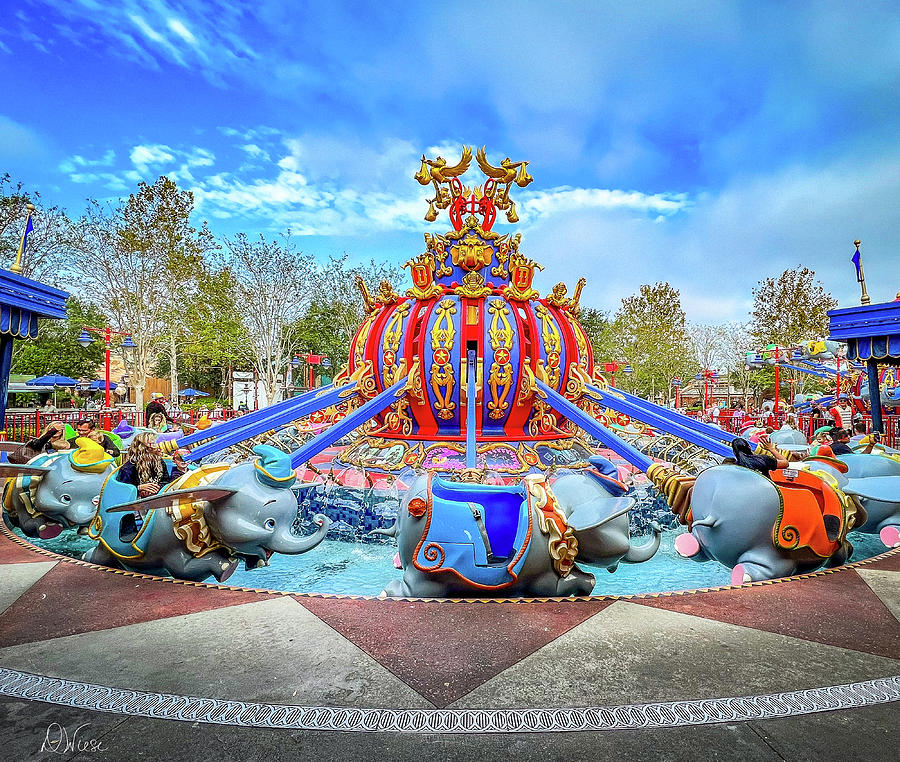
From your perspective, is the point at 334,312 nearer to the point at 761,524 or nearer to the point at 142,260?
the point at 142,260

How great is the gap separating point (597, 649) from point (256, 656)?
209 centimetres

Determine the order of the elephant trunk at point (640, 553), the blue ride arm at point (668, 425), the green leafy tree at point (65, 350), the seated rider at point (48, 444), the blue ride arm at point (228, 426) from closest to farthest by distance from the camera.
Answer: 1. the elephant trunk at point (640, 553)
2. the blue ride arm at point (668, 425)
3. the seated rider at point (48, 444)
4. the blue ride arm at point (228, 426)
5. the green leafy tree at point (65, 350)

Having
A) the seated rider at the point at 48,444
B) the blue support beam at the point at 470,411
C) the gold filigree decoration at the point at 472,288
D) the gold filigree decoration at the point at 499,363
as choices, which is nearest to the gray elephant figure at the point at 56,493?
the seated rider at the point at 48,444

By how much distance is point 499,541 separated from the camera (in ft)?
15.3

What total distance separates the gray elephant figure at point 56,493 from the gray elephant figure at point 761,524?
6.71m

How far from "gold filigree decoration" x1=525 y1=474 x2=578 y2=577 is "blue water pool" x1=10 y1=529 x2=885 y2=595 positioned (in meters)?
1.35

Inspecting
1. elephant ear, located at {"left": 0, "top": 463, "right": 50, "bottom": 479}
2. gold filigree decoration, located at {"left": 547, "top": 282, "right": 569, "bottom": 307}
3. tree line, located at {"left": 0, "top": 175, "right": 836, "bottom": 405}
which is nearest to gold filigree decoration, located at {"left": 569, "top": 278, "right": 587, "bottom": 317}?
gold filigree decoration, located at {"left": 547, "top": 282, "right": 569, "bottom": 307}

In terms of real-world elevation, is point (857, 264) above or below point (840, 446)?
above

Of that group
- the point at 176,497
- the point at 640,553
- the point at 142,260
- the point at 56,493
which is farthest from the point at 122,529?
the point at 142,260

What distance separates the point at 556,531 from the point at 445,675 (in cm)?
170

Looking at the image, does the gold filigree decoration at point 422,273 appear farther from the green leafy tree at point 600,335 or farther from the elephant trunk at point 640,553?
the green leafy tree at point 600,335

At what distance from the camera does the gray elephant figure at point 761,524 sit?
5074 mm

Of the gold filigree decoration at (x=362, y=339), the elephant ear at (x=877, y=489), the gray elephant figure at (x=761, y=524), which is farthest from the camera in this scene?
the gold filigree decoration at (x=362, y=339)

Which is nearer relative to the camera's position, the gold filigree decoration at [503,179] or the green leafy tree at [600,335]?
the gold filigree decoration at [503,179]
